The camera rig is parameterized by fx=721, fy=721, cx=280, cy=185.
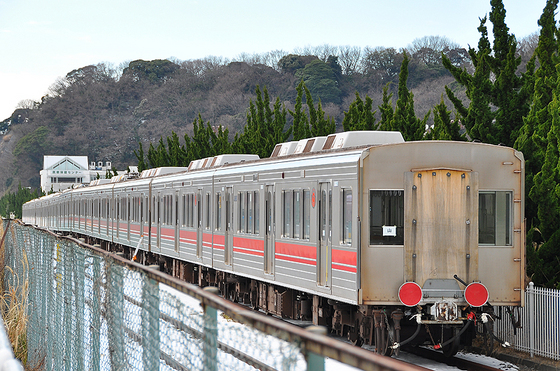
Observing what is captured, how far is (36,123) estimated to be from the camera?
134 metres

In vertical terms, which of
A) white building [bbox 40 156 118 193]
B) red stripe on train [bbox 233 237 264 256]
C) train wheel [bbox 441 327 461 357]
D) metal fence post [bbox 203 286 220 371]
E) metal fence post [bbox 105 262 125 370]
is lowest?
train wheel [bbox 441 327 461 357]

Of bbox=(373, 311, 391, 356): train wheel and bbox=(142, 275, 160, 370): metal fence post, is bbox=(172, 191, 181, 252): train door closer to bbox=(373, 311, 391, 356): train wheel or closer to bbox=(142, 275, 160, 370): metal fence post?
bbox=(373, 311, 391, 356): train wheel

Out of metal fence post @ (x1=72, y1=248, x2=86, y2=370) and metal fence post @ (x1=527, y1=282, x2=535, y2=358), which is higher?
metal fence post @ (x1=72, y1=248, x2=86, y2=370)

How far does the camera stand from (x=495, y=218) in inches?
412

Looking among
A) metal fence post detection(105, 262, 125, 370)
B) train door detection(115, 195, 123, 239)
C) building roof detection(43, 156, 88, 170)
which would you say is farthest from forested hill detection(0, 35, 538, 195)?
metal fence post detection(105, 262, 125, 370)

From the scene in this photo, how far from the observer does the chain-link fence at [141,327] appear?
2.20m

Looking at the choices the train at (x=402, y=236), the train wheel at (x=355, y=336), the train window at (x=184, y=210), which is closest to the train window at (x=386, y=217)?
the train at (x=402, y=236)

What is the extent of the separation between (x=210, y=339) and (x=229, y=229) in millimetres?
13445

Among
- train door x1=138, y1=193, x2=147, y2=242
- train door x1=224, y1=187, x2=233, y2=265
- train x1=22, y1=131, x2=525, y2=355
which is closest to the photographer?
train x1=22, y1=131, x2=525, y2=355

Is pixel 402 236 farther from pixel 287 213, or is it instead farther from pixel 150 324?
pixel 150 324

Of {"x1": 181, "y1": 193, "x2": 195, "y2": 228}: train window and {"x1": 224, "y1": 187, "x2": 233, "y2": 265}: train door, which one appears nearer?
{"x1": 224, "y1": 187, "x2": 233, "y2": 265}: train door

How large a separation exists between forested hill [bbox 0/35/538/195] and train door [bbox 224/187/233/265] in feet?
300

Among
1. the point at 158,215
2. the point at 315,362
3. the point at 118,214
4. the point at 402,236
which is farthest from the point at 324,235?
the point at 118,214

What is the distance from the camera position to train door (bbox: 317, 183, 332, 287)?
11.2 m
